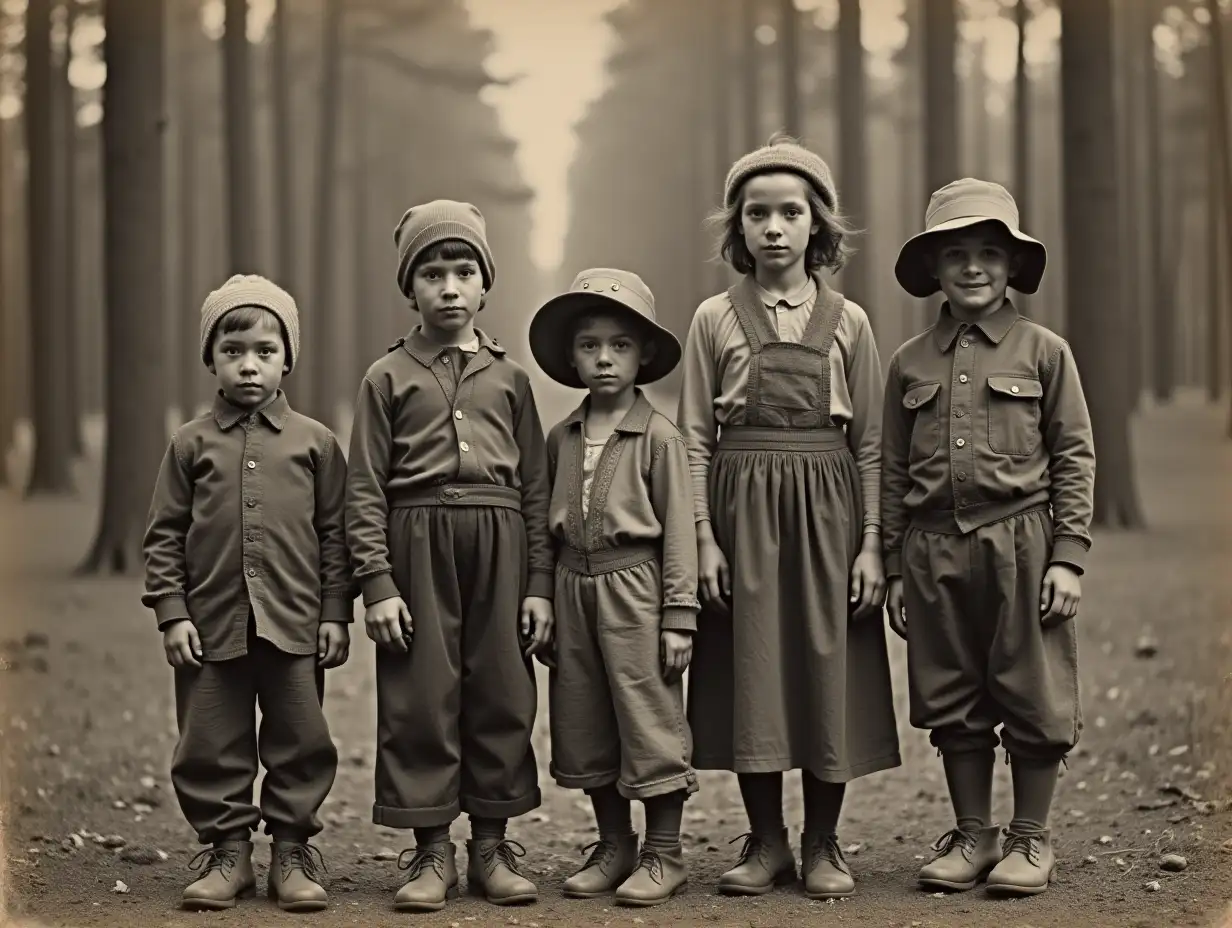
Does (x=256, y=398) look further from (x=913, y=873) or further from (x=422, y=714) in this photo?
(x=913, y=873)

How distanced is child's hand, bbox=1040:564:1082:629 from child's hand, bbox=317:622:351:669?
2192 millimetres

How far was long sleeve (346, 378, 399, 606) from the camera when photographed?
4312 millimetres

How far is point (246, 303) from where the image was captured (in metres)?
4.33

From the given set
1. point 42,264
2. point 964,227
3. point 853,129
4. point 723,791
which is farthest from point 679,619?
Result: point 42,264

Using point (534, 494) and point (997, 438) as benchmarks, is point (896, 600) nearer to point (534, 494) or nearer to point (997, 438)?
point (997, 438)

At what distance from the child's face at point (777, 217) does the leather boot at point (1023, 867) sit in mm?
2004

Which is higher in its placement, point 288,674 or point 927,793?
point 288,674

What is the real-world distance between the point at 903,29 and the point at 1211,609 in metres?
8.45

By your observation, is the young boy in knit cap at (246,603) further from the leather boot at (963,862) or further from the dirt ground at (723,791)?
the leather boot at (963,862)

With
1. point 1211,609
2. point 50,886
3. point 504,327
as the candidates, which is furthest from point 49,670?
point 504,327

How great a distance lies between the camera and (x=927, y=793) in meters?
6.56

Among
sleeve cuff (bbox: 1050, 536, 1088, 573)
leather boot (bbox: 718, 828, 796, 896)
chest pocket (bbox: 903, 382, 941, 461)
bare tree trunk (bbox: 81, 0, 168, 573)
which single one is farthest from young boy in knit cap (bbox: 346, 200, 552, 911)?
bare tree trunk (bbox: 81, 0, 168, 573)

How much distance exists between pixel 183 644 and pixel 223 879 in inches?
29.5

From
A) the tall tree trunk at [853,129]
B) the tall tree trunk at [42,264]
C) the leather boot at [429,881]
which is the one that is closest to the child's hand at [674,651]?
the leather boot at [429,881]
